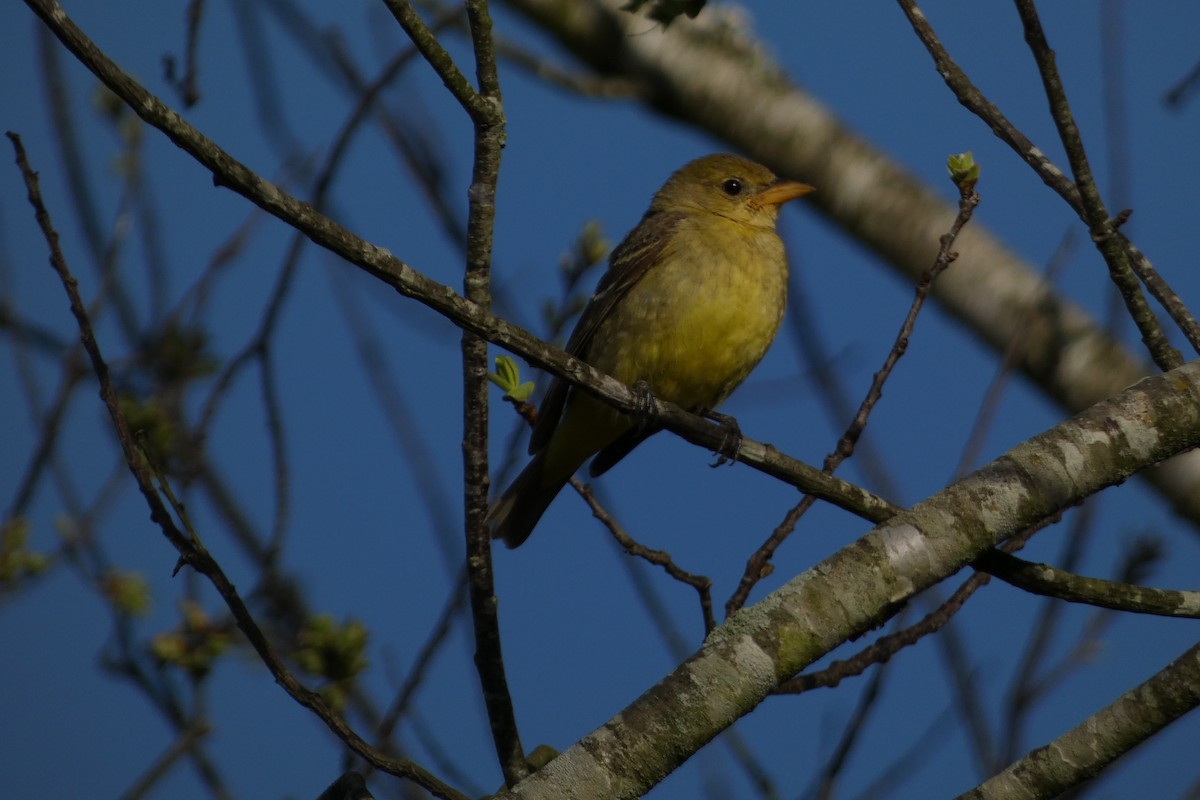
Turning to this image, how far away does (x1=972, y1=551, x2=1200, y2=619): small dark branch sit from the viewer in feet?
10.7

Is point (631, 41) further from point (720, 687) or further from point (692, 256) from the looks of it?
point (720, 687)

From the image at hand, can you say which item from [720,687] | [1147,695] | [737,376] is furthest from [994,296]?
[720,687]

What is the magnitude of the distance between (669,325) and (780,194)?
1.43 m

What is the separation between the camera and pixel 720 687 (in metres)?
2.79

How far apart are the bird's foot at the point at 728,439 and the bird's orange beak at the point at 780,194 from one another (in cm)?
132

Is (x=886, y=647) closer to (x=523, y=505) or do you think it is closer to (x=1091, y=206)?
(x=1091, y=206)

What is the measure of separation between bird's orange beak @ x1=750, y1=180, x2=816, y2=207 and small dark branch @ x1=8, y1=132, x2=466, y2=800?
4.26 meters

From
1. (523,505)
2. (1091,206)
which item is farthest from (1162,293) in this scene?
(523,505)

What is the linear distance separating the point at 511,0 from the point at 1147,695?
19.5 feet

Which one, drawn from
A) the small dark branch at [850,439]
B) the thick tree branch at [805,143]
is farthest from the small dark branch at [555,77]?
the small dark branch at [850,439]

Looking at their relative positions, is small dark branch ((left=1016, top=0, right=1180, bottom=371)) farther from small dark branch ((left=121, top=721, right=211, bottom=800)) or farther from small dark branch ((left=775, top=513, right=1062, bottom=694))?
small dark branch ((left=121, top=721, right=211, bottom=800))

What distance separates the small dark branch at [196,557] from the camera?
10.5 feet

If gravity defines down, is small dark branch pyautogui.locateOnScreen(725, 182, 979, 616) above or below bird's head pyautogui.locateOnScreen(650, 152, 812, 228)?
below

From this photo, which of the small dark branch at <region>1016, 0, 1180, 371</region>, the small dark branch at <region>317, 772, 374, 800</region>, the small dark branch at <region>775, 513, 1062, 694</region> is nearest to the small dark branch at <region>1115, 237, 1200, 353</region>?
the small dark branch at <region>1016, 0, 1180, 371</region>
